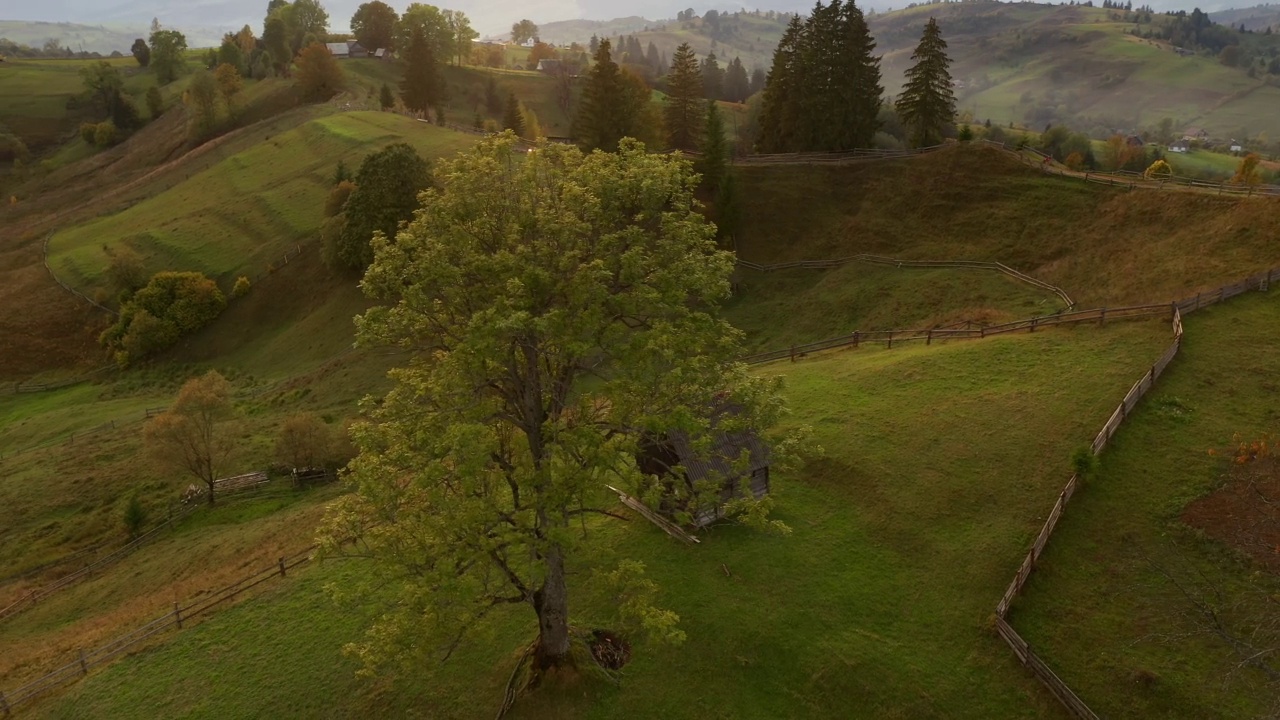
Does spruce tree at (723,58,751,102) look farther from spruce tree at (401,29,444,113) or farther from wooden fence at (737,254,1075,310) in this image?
wooden fence at (737,254,1075,310)

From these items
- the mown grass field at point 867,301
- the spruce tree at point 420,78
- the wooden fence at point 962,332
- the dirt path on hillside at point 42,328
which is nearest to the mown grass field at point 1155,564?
the wooden fence at point 962,332

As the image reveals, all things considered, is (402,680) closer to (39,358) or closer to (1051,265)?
(1051,265)

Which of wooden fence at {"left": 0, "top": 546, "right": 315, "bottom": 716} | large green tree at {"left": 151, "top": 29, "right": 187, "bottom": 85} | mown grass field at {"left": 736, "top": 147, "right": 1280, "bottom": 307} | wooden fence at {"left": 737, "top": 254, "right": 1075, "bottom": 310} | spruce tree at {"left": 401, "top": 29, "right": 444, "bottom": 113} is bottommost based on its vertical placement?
wooden fence at {"left": 0, "top": 546, "right": 315, "bottom": 716}

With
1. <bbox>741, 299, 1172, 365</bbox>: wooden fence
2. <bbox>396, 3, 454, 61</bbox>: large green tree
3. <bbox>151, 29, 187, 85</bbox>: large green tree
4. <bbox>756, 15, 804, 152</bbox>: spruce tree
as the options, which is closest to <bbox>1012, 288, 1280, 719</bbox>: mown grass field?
<bbox>741, 299, 1172, 365</bbox>: wooden fence

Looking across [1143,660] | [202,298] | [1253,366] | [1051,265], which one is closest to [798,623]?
[1143,660]

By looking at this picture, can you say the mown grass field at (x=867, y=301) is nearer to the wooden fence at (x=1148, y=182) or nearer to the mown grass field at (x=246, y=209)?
the wooden fence at (x=1148, y=182)

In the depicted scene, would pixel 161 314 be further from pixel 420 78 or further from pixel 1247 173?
pixel 1247 173
